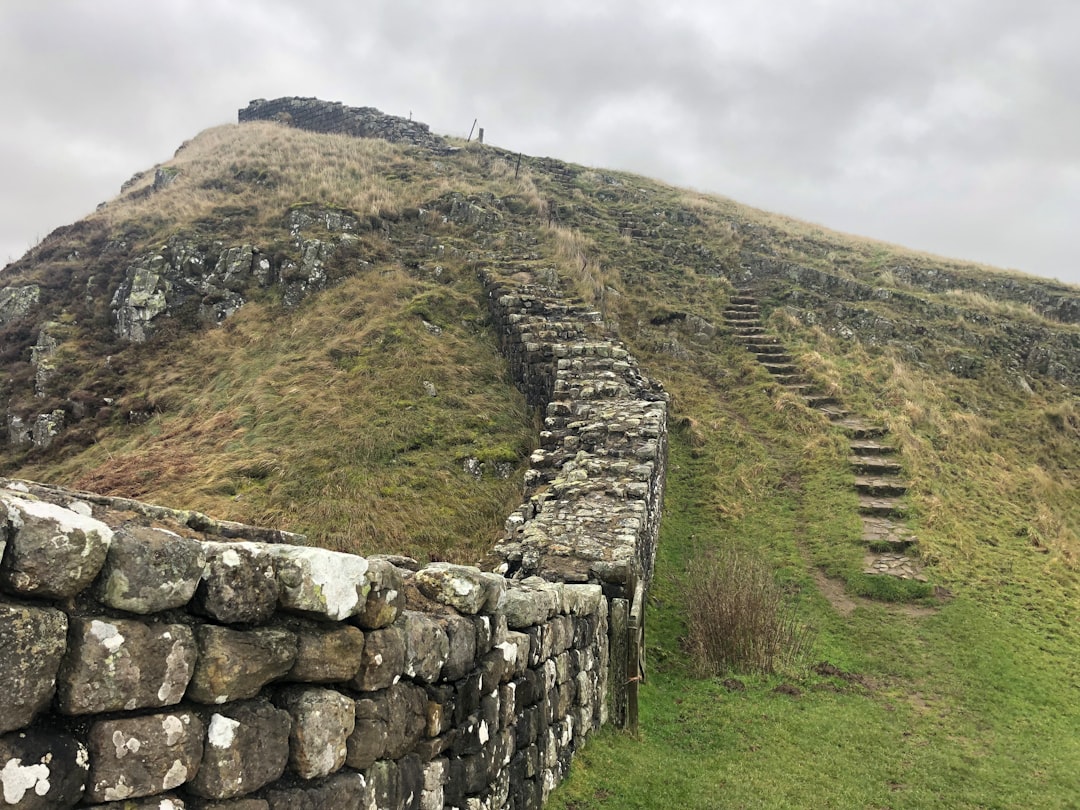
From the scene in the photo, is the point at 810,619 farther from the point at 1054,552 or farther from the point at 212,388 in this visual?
the point at 212,388

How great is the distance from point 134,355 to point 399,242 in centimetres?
1210

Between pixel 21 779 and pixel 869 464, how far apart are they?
2260 cm

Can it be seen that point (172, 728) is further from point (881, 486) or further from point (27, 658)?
point (881, 486)

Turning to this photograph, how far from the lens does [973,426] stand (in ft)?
82.3

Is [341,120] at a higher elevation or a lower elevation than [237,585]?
higher

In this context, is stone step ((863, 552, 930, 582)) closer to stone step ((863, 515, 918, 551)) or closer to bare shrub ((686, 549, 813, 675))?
stone step ((863, 515, 918, 551))

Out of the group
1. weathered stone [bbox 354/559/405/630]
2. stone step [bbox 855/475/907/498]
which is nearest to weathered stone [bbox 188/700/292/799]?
weathered stone [bbox 354/559/405/630]

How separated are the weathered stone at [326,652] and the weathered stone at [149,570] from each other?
801 millimetres

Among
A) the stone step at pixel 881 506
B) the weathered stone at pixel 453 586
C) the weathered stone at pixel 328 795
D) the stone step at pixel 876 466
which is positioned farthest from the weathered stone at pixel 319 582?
the stone step at pixel 876 466

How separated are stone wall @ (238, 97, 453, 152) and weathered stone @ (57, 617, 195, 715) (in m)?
55.6

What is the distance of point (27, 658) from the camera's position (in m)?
2.67

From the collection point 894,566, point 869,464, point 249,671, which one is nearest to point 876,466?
point 869,464

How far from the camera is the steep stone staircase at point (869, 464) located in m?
16.9

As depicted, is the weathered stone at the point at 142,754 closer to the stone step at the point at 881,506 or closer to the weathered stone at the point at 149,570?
the weathered stone at the point at 149,570
